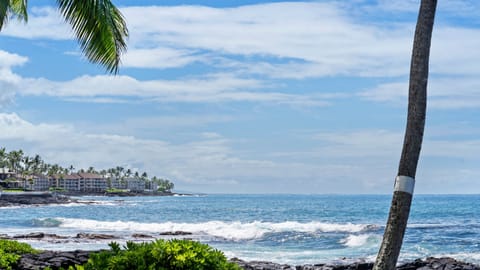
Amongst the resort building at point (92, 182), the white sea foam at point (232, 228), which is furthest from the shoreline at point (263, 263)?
the resort building at point (92, 182)

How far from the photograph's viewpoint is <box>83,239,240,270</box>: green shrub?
23.3 feet

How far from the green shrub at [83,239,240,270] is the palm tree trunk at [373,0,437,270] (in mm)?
1818

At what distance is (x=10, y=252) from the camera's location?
43.9 ft

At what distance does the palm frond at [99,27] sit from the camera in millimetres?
12523

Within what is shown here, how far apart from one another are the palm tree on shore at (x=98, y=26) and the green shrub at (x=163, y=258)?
5.93 metres

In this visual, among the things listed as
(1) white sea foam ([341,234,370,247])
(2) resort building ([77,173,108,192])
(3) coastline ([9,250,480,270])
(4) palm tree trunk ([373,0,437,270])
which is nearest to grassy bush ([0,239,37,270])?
(3) coastline ([9,250,480,270])

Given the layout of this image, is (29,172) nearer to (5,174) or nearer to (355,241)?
(5,174)

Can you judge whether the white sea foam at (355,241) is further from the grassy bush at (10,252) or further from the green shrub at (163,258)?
the green shrub at (163,258)

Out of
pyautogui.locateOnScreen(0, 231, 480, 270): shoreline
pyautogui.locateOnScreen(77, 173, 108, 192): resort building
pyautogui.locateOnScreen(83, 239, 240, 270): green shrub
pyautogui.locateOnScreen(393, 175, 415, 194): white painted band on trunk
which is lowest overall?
pyautogui.locateOnScreen(0, 231, 480, 270): shoreline

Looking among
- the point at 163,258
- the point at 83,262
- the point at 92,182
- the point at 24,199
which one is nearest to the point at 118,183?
the point at 92,182

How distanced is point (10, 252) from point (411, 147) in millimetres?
9447

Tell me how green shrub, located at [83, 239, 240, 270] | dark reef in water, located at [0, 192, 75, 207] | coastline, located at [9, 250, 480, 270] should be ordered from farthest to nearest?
dark reef in water, located at [0, 192, 75, 207], coastline, located at [9, 250, 480, 270], green shrub, located at [83, 239, 240, 270]

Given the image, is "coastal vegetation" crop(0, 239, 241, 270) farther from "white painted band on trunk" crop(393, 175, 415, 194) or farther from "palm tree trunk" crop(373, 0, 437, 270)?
"white painted band on trunk" crop(393, 175, 415, 194)

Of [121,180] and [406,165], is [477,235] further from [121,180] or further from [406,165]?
[121,180]
